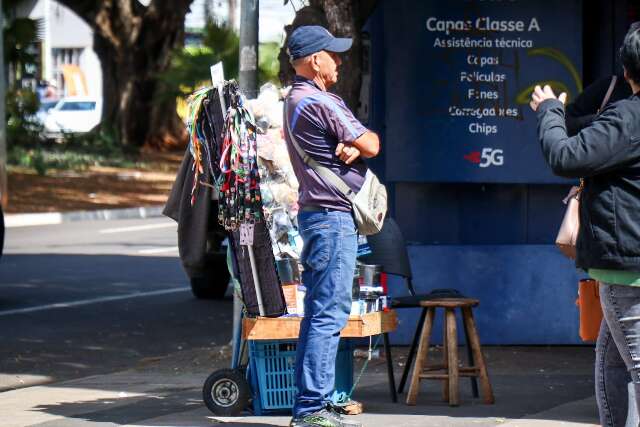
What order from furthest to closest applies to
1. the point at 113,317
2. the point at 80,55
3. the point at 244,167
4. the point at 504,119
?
the point at 80,55 < the point at 113,317 < the point at 504,119 < the point at 244,167

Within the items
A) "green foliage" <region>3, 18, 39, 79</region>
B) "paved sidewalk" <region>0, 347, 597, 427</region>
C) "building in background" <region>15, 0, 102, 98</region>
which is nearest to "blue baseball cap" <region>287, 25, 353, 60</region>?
"paved sidewalk" <region>0, 347, 597, 427</region>

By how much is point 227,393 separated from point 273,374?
27 centimetres

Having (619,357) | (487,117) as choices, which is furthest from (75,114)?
(619,357)

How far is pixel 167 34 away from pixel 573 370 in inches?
1051

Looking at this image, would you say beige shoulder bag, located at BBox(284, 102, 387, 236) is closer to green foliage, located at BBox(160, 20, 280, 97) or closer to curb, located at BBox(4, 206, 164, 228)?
curb, located at BBox(4, 206, 164, 228)

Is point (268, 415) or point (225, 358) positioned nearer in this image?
point (268, 415)

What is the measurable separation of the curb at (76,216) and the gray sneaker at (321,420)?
1605 centimetres

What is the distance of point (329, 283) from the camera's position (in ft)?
20.0

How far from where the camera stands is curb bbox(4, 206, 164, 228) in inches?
864

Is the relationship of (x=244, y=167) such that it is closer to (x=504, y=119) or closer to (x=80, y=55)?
(x=504, y=119)

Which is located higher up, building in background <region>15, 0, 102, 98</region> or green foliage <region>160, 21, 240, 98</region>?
building in background <region>15, 0, 102, 98</region>

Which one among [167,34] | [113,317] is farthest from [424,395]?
[167,34]

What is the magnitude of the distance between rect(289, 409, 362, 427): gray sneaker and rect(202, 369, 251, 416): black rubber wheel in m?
0.66

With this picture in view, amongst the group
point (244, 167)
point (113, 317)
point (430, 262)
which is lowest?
point (113, 317)
